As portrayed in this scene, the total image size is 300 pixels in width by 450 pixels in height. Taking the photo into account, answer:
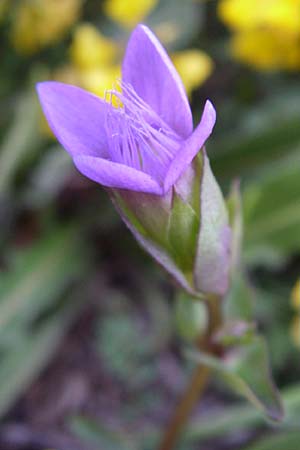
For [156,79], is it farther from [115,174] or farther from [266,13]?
[266,13]

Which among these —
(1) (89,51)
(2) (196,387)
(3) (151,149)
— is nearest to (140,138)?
(3) (151,149)

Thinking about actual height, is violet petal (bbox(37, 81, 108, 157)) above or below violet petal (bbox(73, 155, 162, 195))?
above

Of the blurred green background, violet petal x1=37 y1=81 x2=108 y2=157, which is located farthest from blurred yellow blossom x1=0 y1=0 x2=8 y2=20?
violet petal x1=37 y1=81 x2=108 y2=157

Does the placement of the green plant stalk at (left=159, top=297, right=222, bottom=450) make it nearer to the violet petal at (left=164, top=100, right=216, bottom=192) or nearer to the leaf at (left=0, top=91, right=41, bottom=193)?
the violet petal at (left=164, top=100, right=216, bottom=192)

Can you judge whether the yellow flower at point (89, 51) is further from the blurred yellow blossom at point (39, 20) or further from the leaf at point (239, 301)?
the leaf at point (239, 301)

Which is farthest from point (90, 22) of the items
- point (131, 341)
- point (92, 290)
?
point (131, 341)

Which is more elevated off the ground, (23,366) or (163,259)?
(163,259)

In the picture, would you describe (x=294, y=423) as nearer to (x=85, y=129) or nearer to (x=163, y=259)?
(x=163, y=259)
